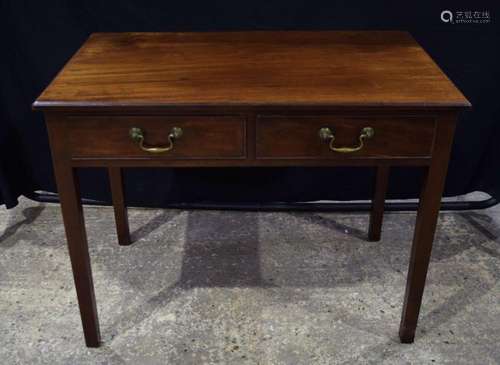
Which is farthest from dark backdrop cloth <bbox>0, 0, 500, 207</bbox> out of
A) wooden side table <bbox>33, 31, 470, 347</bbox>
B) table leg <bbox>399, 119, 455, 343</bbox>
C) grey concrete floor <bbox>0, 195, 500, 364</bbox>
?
table leg <bbox>399, 119, 455, 343</bbox>

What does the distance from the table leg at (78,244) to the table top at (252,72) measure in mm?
216

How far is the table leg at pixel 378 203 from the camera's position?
2175 mm

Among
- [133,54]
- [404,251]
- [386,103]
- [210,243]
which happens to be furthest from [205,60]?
[404,251]

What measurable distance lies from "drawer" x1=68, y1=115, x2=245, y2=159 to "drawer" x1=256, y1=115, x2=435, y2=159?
0.08m

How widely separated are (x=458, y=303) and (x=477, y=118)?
796 mm

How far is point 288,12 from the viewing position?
2209 millimetres

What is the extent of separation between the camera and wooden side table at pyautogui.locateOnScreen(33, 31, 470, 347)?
146 cm

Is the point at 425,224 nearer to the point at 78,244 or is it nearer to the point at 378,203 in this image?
the point at 378,203

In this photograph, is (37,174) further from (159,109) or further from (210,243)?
(159,109)

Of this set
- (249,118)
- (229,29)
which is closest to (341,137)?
(249,118)

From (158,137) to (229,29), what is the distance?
2.84 feet

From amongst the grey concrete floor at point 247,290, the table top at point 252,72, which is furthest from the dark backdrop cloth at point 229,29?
the table top at point 252,72

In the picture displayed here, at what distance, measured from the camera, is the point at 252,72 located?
1.63 metres

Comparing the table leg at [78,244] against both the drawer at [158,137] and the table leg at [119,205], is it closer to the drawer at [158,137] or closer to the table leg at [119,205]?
the drawer at [158,137]
